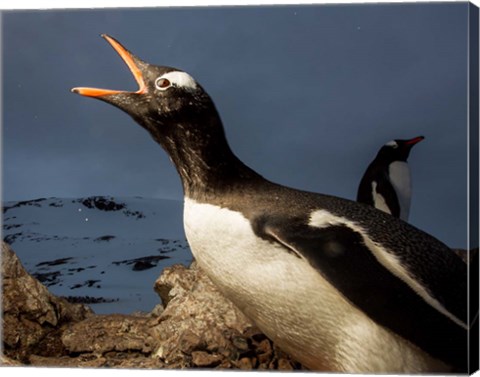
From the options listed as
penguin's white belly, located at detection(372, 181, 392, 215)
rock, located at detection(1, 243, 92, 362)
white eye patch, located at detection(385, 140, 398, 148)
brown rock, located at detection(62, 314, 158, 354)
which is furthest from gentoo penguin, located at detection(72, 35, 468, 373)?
rock, located at detection(1, 243, 92, 362)

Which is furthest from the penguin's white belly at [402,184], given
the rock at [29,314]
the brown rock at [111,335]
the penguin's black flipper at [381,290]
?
the rock at [29,314]

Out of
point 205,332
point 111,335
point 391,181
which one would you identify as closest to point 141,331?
point 111,335

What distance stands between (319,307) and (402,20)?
3.28 feet

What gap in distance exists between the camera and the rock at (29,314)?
3.26 m

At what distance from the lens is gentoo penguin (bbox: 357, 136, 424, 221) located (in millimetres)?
2904

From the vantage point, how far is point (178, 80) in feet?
9.56

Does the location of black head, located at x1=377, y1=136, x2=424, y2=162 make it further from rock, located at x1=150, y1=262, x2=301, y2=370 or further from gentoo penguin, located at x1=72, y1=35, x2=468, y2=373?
rock, located at x1=150, y1=262, x2=301, y2=370

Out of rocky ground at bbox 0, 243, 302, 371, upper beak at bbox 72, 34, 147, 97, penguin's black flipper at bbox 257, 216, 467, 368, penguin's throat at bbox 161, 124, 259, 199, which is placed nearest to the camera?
penguin's black flipper at bbox 257, 216, 467, 368

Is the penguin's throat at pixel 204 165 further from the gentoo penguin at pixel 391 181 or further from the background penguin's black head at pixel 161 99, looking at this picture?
the gentoo penguin at pixel 391 181

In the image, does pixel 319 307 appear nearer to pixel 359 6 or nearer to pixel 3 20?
pixel 359 6

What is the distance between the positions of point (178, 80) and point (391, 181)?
2.55ft

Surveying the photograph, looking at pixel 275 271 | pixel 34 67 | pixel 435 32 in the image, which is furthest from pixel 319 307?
pixel 34 67

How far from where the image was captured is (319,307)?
2.66 metres

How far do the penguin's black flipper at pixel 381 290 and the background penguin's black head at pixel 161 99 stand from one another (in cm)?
60
